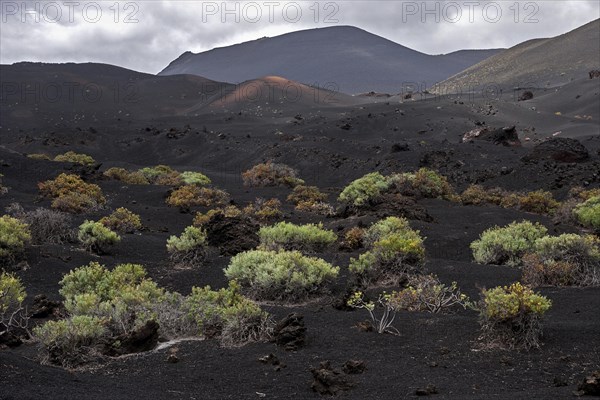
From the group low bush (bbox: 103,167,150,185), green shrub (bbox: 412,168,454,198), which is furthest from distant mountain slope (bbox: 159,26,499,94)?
green shrub (bbox: 412,168,454,198)

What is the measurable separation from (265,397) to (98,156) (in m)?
36.4

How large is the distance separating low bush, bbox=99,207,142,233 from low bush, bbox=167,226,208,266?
3.09 metres

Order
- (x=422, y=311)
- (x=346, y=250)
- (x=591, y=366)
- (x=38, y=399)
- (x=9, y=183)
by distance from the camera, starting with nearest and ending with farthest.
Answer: (x=38, y=399) < (x=591, y=366) < (x=422, y=311) < (x=346, y=250) < (x=9, y=183)

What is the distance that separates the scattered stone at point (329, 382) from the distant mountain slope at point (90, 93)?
180 ft

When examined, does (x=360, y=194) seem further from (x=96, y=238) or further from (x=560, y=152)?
(x=560, y=152)

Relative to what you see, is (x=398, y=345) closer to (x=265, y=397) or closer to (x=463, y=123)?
(x=265, y=397)

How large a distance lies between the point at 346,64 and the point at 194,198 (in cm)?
15563

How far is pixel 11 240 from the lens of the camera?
402 inches

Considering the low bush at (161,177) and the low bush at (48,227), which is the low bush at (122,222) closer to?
the low bush at (48,227)

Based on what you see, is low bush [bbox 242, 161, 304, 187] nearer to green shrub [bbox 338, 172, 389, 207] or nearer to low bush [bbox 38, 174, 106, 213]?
green shrub [bbox 338, 172, 389, 207]

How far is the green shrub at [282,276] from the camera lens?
8.76 meters

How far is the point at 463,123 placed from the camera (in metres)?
42.3

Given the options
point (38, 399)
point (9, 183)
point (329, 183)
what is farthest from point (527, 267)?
point (329, 183)

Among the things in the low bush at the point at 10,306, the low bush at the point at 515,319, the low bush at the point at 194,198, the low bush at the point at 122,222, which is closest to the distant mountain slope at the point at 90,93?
the low bush at the point at 194,198
